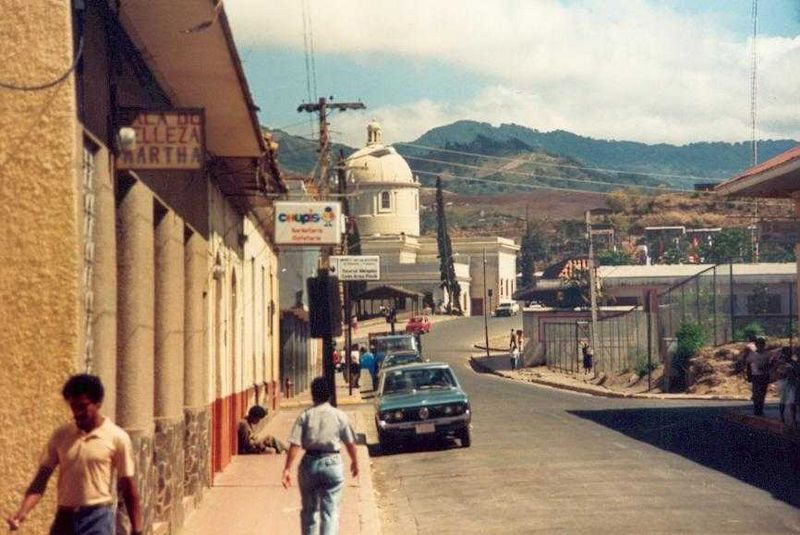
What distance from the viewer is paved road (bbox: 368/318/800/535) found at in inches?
563

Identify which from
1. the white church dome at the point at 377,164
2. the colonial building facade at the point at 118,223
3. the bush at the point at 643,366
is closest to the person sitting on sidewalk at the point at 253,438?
the colonial building facade at the point at 118,223

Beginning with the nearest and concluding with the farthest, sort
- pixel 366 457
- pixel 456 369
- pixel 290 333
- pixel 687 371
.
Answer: pixel 366 457 → pixel 687 371 → pixel 290 333 → pixel 456 369

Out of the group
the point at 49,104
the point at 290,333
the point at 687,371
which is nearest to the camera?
the point at 49,104

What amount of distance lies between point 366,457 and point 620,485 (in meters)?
6.19

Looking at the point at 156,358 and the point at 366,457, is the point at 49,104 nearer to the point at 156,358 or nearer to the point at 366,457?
the point at 156,358

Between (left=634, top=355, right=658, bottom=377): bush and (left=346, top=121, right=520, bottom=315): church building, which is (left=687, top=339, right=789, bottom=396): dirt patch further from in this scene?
(left=346, top=121, right=520, bottom=315): church building

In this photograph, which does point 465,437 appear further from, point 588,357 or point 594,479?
point 588,357

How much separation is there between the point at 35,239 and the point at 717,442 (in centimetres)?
1591

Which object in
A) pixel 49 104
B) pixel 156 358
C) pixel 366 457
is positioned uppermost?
pixel 49 104

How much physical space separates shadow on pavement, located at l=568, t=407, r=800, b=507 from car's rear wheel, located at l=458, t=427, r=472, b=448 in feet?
9.35

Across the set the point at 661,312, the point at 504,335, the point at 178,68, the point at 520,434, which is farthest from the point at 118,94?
the point at 504,335

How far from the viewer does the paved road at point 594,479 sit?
563 inches

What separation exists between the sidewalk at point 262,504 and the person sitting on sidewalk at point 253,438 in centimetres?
29

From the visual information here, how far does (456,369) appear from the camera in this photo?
67.1 m
